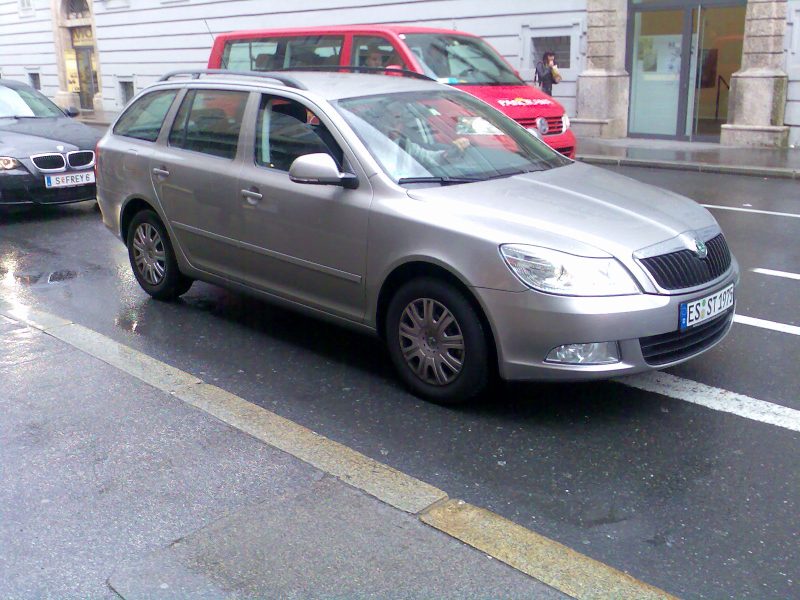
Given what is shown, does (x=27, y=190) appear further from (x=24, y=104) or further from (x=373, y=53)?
(x=373, y=53)

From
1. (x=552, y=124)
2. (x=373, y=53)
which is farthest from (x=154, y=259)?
(x=552, y=124)

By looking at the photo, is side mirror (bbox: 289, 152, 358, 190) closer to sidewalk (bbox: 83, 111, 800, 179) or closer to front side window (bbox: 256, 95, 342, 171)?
front side window (bbox: 256, 95, 342, 171)

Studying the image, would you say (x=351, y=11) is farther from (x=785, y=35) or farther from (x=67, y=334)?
(x=67, y=334)

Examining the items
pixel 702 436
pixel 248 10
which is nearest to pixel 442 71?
pixel 702 436

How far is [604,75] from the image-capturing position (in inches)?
708

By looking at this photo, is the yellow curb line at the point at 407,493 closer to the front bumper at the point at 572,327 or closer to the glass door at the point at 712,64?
the front bumper at the point at 572,327

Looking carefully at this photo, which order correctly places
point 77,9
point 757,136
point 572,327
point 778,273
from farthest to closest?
1. point 77,9
2. point 757,136
3. point 778,273
4. point 572,327

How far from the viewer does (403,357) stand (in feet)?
15.6

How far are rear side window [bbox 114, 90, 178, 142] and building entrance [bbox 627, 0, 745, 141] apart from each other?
1314 cm

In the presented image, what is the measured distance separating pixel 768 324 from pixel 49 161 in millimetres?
7852

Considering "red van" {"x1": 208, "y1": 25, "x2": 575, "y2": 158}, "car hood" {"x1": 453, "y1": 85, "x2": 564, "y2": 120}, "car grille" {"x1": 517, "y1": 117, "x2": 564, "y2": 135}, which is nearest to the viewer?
"car hood" {"x1": 453, "y1": 85, "x2": 564, "y2": 120}

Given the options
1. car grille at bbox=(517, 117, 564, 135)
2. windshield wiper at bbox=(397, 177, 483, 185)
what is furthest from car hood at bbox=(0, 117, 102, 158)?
windshield wiper at bbox=(397, 177, 483, 185)

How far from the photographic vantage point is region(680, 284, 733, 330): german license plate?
4.27 meters

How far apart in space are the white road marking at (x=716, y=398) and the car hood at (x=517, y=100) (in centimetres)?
592
